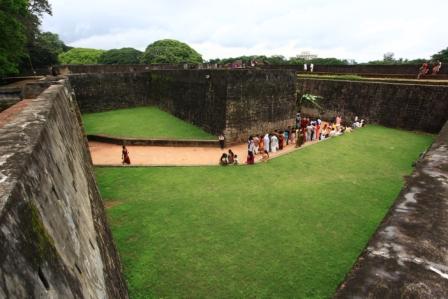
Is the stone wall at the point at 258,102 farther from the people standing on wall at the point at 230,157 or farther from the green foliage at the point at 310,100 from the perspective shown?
the people standing on wall at the point at 230,157

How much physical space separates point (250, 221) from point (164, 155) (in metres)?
5.71

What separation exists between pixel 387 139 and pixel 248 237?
8.80m

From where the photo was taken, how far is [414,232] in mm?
2965

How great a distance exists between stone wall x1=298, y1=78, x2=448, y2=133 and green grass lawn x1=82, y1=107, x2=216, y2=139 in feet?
25.5

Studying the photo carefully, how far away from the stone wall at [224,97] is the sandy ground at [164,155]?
1.32m

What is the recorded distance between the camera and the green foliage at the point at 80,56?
50125 millimetres

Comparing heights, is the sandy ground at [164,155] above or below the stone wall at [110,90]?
below

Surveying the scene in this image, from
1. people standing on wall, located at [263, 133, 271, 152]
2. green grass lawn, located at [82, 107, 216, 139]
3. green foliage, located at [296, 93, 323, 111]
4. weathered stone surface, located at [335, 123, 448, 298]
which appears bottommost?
green grass lawn, located at [82, 107, 216, 139]

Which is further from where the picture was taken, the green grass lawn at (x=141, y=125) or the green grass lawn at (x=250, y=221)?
the green grass lawn at (x=141, y=125)

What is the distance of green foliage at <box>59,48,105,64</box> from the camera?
5012cm

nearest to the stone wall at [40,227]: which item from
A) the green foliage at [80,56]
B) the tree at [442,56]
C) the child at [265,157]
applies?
the child at [265,157]

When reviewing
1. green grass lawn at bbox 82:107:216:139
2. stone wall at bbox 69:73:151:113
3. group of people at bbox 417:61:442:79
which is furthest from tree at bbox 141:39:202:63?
group of people at bbox 417:61:442:79

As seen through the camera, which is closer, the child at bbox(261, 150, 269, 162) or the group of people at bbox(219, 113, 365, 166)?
the child at bbox(261, 150, 269, 162)

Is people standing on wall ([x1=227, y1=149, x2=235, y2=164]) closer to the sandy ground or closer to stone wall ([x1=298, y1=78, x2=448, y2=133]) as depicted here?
the sandy ground
